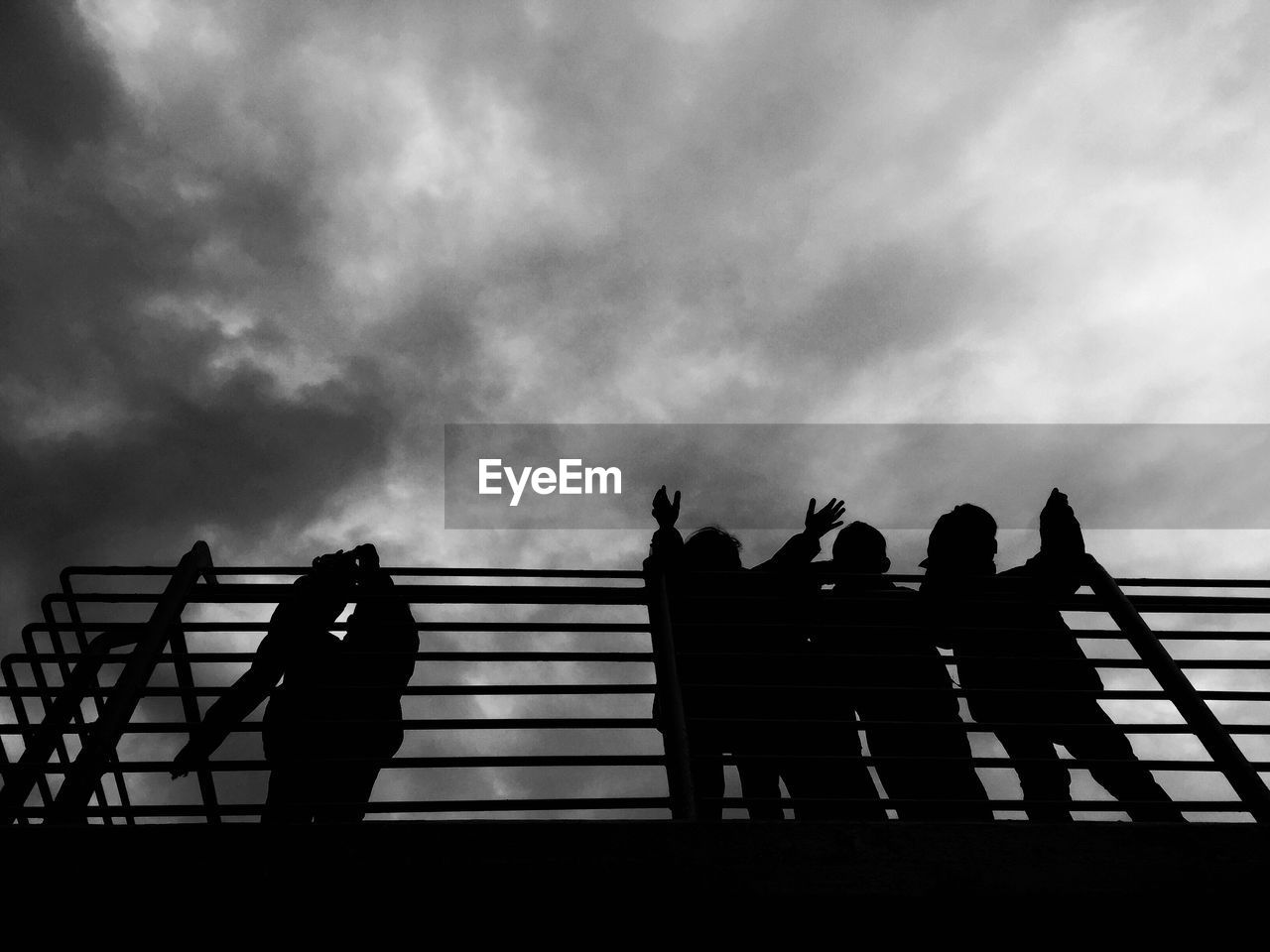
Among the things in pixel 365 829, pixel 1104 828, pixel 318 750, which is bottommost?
pixel 1104 828

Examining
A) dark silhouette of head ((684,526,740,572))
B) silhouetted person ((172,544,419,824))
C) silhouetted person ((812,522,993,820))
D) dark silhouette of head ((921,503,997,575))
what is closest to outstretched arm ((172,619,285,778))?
silhouetted person ((172,544,419,824))

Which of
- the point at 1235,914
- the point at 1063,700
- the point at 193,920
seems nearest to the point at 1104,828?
the point at 1235,914

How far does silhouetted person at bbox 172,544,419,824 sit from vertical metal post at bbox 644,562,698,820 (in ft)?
2.79

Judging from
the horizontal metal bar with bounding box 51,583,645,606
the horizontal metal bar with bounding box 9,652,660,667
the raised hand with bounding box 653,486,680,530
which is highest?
the raised hand with bounding box 653,486,680,530

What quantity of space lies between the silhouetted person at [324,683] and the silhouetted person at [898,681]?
1.63 m

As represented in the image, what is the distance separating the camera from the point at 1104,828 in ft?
7.62

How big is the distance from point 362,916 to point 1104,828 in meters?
1.92

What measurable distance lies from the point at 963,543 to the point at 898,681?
755 millimetres

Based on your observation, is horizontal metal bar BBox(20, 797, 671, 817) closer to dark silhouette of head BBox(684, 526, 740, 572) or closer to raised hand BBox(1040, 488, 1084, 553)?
dark silhouette of head BBox(684, 526, 740, 572)

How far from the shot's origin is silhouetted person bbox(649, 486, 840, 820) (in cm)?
321

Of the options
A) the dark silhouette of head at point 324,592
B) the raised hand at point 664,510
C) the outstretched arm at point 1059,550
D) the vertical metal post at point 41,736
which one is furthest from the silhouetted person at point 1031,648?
the vertical metal post at point 41,736

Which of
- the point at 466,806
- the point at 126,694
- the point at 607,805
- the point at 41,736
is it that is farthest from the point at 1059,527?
the point at 41,736

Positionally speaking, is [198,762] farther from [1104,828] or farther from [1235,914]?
[1235,914]

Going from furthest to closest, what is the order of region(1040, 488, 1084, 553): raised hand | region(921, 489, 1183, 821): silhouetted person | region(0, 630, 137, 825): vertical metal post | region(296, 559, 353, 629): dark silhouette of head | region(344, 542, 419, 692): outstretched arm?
region(1040, 488, 1084, 553): raised hand < region(344, 542, 419, 692): outstretched arm < region(296, 559, 353, 629): dark silhouette of head < region(921, 489, 1183, 821): silhouetted person < region(0, 630, 137, 825): vertical metal post
